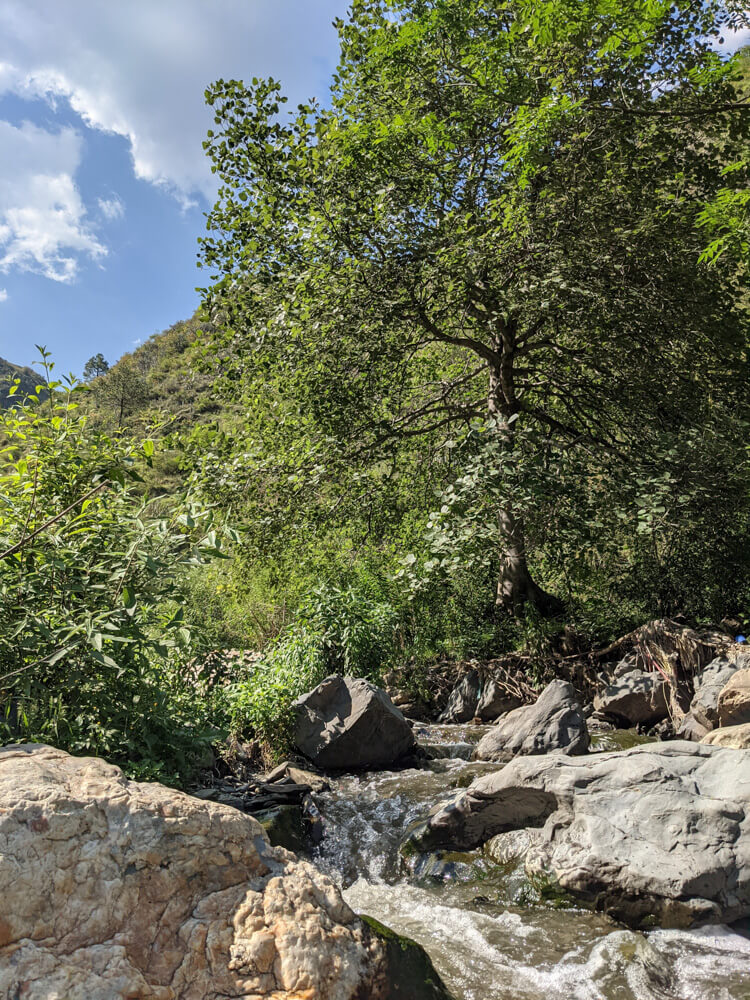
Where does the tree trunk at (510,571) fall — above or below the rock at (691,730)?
above

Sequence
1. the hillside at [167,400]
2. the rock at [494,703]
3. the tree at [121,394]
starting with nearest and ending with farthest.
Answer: the hillside at [167,400], the rock at [494,703], the tree at [121,394]

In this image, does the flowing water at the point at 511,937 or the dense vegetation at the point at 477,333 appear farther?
the dense vegetation at the point at 477,333

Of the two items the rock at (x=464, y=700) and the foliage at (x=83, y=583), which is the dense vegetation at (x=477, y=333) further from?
the foliage at (x=83, y=583)

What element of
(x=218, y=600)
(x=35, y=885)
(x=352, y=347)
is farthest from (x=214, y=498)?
(x=35, y=885)

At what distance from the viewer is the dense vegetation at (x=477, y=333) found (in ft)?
23.5

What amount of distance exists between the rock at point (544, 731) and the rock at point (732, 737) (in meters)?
1.37

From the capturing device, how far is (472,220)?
8.46m

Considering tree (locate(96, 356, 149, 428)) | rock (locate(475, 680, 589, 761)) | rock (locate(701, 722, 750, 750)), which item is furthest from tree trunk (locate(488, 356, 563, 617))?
tree (locate(96, 356, 149, 428))

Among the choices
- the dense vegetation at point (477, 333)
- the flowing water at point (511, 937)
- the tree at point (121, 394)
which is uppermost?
the tree at point (121, 394)

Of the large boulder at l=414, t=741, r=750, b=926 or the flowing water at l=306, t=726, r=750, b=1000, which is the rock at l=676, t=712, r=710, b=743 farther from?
the flowing water at l=306, t=726, r=750, b=1000

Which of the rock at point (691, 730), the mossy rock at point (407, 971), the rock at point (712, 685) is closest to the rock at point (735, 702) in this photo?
the rock at point (712, 685)

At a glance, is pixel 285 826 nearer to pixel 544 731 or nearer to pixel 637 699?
pixel 544 731

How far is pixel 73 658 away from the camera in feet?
12.4

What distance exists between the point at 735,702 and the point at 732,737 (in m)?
0.86
